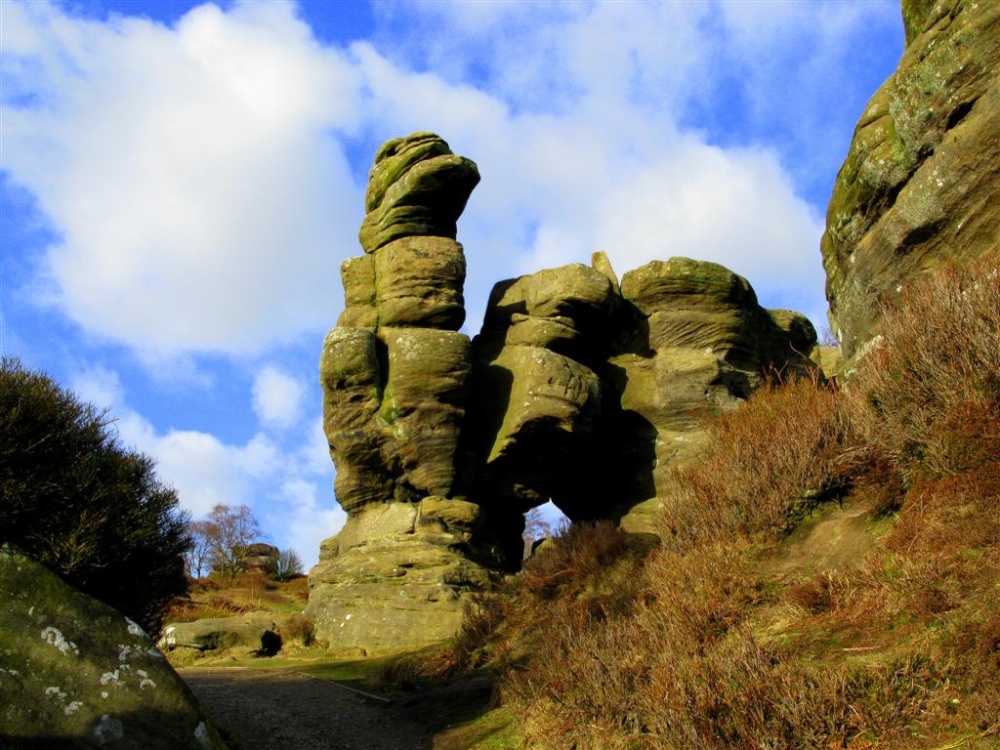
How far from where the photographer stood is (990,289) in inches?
297

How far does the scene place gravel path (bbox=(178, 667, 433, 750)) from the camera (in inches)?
365

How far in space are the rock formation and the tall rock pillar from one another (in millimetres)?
8947

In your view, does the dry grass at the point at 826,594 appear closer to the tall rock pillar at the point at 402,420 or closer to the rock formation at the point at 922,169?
the rock formation at the point at 922,169

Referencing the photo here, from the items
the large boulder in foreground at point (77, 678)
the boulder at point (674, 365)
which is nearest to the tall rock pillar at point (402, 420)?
the boulder at point (674, 365)

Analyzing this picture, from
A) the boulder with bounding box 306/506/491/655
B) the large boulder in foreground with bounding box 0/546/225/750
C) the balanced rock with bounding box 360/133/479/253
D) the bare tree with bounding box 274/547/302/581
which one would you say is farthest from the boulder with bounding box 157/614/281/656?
the bare tree with bounding box 274/547/302/581

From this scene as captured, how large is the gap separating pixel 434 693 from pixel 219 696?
8.92ft

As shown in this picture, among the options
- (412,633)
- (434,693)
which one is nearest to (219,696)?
(434,693)

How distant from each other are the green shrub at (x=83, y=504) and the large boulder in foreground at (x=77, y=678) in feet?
9.46

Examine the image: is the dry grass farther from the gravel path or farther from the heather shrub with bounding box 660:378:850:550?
the gravel path

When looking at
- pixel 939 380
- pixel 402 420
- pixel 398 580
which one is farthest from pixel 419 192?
pixel 939 380

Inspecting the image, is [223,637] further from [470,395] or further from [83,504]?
[83,504]

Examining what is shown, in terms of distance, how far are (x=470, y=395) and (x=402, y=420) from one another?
173 centimetres

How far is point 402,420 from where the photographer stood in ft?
62.1

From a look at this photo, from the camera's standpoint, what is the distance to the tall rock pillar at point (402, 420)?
16.9 m
